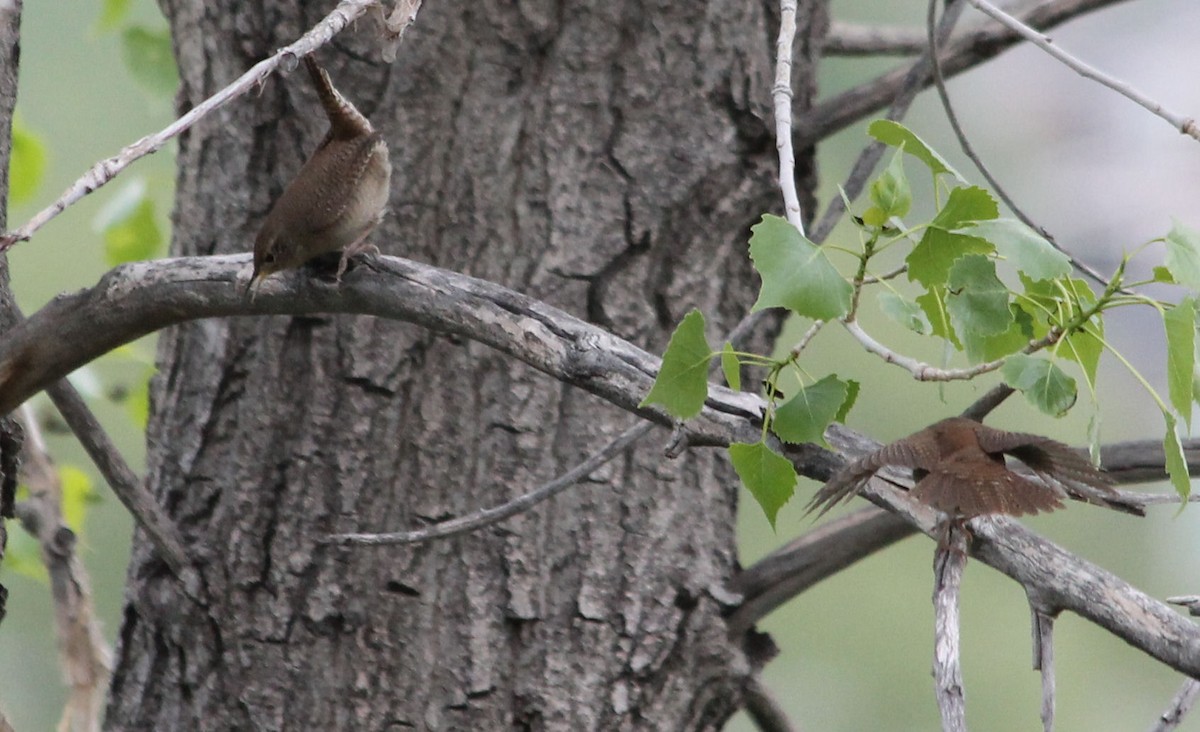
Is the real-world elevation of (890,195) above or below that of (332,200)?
below

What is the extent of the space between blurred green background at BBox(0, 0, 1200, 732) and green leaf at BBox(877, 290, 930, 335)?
170 inches

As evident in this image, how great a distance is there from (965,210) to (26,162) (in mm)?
1926

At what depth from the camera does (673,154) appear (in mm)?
1679

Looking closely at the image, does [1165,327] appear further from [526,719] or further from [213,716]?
[213,716]

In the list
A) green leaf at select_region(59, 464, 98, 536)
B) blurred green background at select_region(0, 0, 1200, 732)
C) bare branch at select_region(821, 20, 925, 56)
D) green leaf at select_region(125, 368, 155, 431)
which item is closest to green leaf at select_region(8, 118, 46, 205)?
green leaf at select_region(125, 368, 155, 431)

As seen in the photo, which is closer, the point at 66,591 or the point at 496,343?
the point at 496,343

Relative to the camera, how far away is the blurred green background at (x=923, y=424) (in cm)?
566

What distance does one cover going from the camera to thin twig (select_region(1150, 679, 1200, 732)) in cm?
111

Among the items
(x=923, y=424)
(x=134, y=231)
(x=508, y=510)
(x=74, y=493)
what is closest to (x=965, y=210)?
(x=508, y=510)

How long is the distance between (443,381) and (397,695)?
0.43 meters

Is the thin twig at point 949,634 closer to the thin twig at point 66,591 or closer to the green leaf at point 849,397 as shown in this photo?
the green leaf at point 849,397

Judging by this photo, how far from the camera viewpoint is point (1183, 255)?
90cm

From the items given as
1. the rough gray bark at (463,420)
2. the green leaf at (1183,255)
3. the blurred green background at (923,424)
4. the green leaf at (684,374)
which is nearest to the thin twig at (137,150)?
the green leaf at (684,374)

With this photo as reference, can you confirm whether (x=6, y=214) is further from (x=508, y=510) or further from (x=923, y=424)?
(x=923, y=424)
